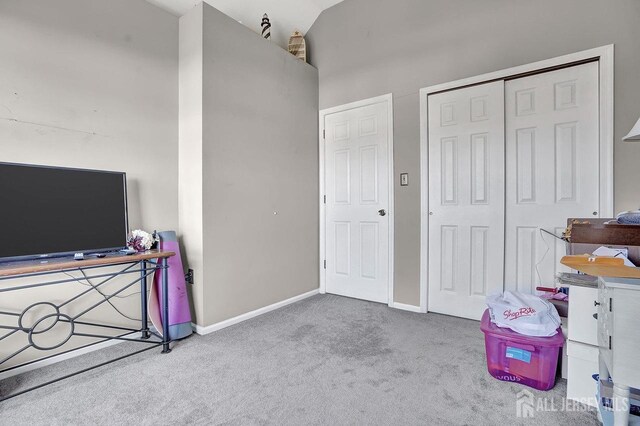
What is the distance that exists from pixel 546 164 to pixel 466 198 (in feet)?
2.16

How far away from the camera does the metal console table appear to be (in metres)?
1.72

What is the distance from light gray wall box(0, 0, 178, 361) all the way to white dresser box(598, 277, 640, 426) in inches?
115

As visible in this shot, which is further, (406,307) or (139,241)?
(406,307)

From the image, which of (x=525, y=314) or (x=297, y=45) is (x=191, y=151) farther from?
(x=525, y=314)

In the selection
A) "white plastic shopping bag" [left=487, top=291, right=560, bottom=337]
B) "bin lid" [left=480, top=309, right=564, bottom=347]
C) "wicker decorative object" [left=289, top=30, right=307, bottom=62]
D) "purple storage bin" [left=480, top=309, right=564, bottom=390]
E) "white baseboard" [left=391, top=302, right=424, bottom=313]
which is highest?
"wicker decorative object" [left=289, top=30, right=307, bottom=62]

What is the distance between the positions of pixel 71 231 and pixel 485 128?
3.29 meters

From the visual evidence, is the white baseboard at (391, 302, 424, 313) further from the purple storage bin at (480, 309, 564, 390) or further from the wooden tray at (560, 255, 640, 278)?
the wooden tray at (560, 255, 640, 278)

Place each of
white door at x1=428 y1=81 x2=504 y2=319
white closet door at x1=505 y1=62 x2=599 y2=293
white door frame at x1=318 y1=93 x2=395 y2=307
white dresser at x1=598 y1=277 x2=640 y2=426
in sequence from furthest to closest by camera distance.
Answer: white door frame at x1=318 y1=93 x2=395 y2=307 < white door at x1=428 y1=81 x2=504 y2=319 < white closet door at x1=505 y1=62 x2=599 y2=293 < white dresser at x1=598 y1=277 x2=640 y2=426

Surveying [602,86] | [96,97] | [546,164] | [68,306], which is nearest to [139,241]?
[68,306]

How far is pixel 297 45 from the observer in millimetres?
3777

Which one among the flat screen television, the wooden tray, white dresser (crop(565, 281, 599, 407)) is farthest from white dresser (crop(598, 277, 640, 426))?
the flat screen television

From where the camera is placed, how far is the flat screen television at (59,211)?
1.82 metres

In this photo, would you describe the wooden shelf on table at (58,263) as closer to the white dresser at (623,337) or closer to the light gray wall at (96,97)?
the light gray wall at (96,97)

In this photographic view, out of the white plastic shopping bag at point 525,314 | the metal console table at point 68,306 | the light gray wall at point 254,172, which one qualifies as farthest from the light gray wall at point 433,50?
the metal console table at point 68,306
